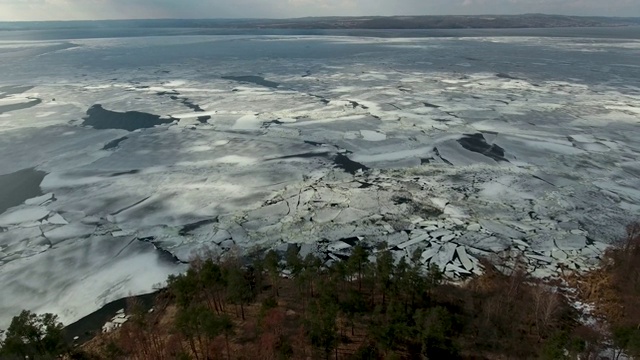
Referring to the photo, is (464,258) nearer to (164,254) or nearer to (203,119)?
(164,254)

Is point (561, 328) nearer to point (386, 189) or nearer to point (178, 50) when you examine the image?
point (386, 189)

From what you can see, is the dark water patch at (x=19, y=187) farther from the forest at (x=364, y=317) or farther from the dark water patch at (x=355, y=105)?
the dark water patch at (x=355, y=105)

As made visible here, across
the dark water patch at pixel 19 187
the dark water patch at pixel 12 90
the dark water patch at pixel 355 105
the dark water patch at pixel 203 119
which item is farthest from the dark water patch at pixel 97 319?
the dark water patch at pixel 12 90

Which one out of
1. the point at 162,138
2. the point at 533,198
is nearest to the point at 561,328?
the point at 533,198

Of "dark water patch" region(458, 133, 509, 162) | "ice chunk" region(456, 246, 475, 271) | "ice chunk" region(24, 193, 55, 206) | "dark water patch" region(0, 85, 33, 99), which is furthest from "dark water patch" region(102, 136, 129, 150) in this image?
"dark water patch" region(0, 85, 33, 99)

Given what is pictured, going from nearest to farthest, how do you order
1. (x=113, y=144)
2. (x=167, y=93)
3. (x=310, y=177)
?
(x=310, y=177)
(x=113, y=144)
(x=167, y=93)

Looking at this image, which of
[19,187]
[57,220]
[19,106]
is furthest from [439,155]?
[19,106]
